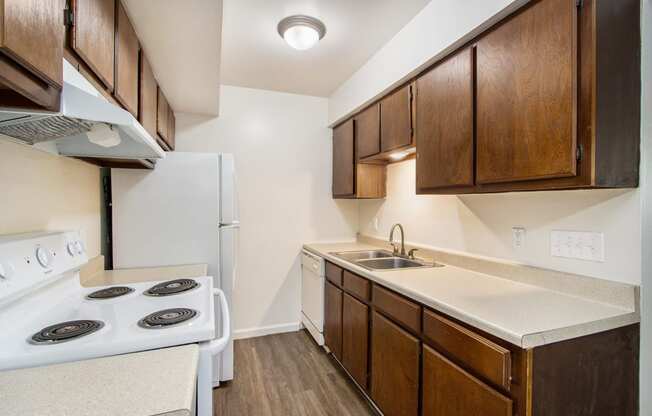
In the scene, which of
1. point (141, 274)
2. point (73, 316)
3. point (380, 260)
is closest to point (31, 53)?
point (73, 316)

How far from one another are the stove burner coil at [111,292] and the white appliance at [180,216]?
0.59 metres

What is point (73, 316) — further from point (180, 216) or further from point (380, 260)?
point (380, 260)

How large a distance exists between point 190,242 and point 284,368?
1.25 m

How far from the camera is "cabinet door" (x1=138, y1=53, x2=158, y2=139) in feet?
5.62

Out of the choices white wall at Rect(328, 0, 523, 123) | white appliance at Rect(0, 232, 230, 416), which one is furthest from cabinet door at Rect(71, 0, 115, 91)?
white wall at Rect(328, 0, 523, 123)

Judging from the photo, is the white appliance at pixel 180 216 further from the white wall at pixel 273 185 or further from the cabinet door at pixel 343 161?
the cabinet door at pixel 343 161

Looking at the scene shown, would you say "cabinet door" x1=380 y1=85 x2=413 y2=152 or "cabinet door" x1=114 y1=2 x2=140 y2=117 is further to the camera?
"cabinet door" x1=380 y1=85 x2=413 y2=152

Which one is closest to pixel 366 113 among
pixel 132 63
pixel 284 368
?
pixel 132 63

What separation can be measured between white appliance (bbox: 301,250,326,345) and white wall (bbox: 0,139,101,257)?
5.29 feet

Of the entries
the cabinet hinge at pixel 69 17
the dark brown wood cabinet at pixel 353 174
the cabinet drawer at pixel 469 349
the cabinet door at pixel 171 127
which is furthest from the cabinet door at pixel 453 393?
the cabinet door at pixel 171 127

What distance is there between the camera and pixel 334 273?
251 cm

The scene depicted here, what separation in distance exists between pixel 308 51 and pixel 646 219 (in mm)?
2170

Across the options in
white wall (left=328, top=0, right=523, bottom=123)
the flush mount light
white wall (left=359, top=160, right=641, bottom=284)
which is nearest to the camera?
white wall (left=359, top=160, right=641, bottom=284)

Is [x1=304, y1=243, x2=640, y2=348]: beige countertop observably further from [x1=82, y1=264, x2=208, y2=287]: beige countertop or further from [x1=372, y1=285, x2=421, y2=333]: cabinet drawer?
[x1=82, y1=264, x2=208, y2=287]: beige countertop
